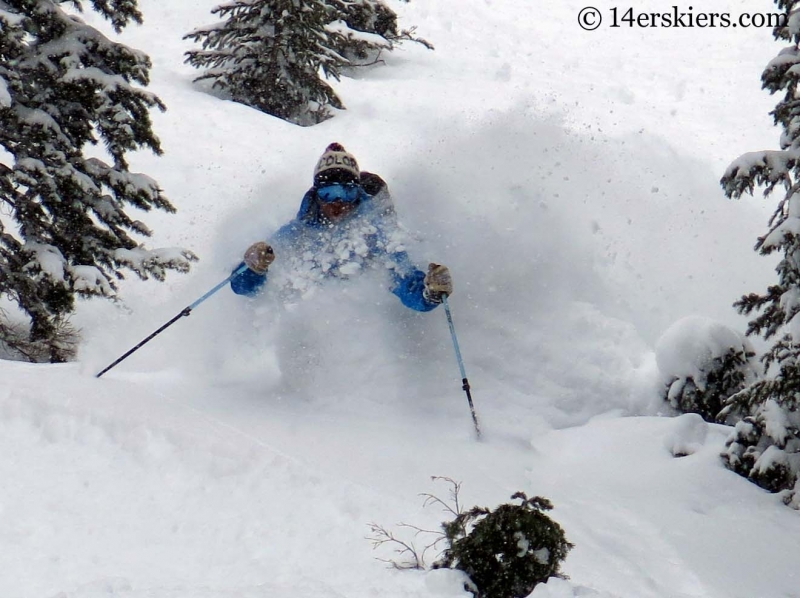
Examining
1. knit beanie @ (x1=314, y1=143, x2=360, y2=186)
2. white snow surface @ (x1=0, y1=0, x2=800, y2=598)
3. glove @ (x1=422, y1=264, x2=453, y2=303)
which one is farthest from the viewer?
knit beanie @ (x1=314, y1=143, x2=360, y2=186)

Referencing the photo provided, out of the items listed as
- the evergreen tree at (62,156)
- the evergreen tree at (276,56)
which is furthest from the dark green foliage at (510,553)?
the evergreen tree at (276,56)

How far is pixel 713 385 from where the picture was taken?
24.0ft

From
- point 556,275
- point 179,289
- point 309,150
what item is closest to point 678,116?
point 309,150

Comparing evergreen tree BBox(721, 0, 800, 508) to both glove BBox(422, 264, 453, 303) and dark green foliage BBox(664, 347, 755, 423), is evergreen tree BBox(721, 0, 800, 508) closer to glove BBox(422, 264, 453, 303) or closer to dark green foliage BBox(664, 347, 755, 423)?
dark green foliage BBox(664, 347, 755, 423)

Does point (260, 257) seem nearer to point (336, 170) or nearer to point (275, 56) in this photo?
point (336, 170)

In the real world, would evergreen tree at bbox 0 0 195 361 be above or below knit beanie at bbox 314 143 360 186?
below

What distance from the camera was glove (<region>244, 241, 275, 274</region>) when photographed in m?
6.68

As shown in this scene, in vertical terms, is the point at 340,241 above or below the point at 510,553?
above

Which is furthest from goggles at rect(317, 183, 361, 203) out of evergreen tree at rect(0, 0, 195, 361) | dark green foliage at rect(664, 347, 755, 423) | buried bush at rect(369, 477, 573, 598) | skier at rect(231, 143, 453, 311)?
buried bush at rect(369, 477, 573, 598)

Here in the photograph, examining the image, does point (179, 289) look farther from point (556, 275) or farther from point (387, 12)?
point (387, 12)

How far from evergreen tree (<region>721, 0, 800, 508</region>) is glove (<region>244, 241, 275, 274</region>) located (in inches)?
144

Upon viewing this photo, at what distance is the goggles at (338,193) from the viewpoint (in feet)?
23.6

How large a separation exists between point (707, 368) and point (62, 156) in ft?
20.8

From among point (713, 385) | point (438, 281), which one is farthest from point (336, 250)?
point (713, 385)
